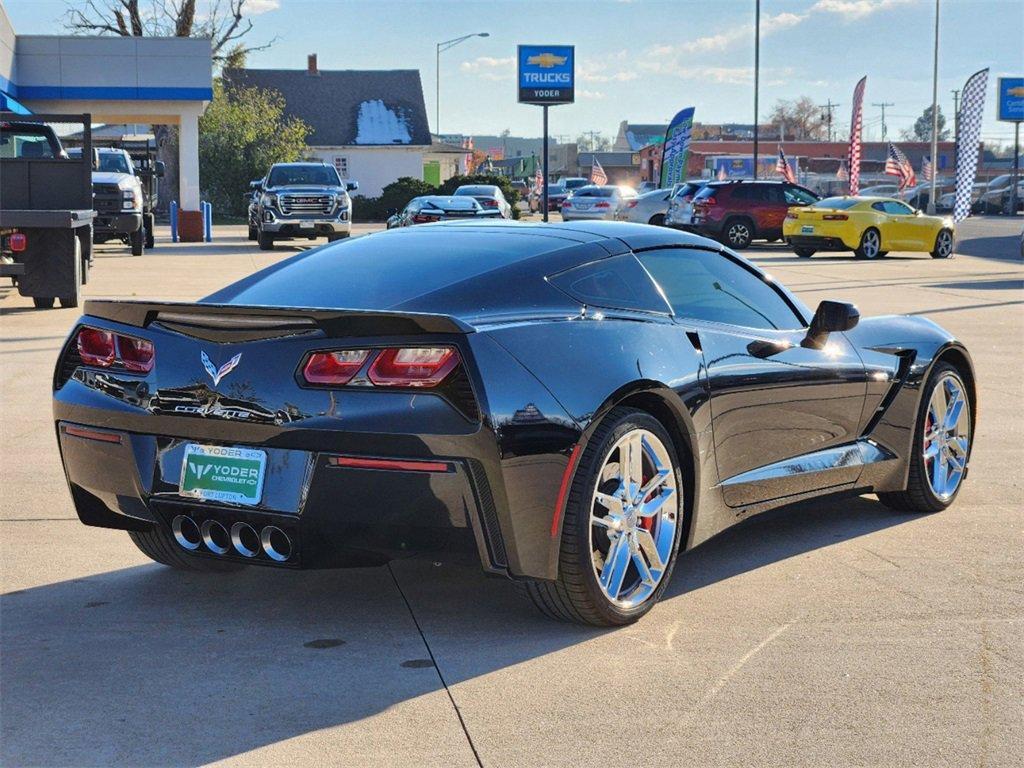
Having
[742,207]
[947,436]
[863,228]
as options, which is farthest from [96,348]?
[742,207]

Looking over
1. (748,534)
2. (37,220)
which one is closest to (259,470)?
(748,534)

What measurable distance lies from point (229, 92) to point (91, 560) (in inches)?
2533

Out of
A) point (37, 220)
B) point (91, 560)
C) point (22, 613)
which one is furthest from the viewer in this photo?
point (37, 220)

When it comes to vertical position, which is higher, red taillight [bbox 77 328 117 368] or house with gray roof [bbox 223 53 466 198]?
house with gray roof [bbox 223 53 466 198]

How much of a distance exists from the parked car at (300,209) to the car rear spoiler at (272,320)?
27.2 m

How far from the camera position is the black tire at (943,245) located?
32.5 metres

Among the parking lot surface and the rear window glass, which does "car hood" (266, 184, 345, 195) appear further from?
the parking lot surface

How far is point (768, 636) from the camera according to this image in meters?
4.86

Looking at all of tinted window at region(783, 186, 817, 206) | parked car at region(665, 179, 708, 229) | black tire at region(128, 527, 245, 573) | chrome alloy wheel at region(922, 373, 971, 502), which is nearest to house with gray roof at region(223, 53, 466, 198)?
parked car at region(665, 179, 708, 229)

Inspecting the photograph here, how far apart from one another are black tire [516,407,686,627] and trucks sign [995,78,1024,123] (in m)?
77.1

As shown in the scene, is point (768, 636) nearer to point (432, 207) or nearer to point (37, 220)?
point (37, 220)

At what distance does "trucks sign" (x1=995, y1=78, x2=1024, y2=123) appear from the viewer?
2977 inches

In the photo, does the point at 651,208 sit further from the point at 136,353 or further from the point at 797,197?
the point at 136,353

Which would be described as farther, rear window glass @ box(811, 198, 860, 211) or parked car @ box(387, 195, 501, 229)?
rear window glass @ box(811, 198, 860, 211)
